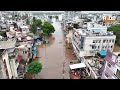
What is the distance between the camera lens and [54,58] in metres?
7.34

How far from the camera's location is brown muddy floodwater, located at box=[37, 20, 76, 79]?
229 inches

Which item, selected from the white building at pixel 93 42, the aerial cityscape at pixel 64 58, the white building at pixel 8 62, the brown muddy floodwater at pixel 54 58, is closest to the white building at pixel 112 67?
the aerial cityscape at pixel 64 58

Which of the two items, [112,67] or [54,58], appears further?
[54,58]

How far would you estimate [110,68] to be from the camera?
4520mm

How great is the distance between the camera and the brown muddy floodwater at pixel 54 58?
581 centimetres

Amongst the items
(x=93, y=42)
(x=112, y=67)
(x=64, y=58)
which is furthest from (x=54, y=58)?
(x=112, y=67)

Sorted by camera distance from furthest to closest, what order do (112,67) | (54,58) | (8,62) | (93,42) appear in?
(54,58) → (93,42) → (112,67) → (8,62)

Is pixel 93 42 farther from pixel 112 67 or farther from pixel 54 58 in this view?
pixel 112 67

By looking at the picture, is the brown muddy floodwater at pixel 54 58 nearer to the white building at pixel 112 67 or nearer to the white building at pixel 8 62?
the white building at pixel 8 62

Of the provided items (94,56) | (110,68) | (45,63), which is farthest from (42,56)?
(110,68)

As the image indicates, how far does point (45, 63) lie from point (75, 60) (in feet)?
5.02
